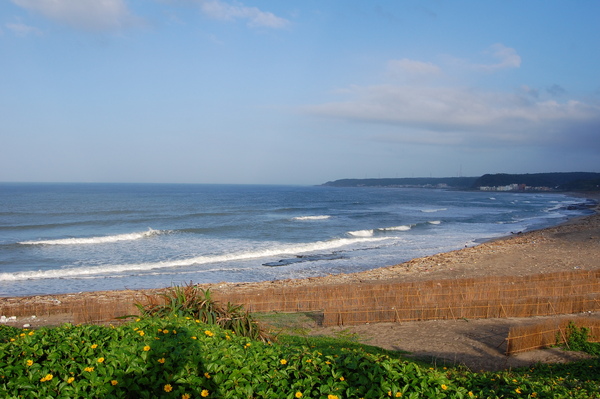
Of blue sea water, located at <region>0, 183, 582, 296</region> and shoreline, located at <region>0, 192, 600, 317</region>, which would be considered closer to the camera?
shoreline, located at <region>0, 192, 600, 317</region>

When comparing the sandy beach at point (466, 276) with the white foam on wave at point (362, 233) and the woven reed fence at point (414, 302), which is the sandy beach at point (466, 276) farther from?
the white foam on wave at point (362, 233)

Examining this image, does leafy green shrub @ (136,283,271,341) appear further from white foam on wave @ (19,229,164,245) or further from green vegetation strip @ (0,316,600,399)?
white foam on wave @ (19,229,164,245)

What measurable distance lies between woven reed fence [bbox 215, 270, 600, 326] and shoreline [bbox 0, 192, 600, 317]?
4.28 m

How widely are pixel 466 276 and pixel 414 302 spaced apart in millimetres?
8294

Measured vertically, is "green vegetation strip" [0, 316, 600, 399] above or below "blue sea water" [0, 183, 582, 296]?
above

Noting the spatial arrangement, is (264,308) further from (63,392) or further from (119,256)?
(119,256)

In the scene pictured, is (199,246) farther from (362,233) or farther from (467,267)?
(467,267)

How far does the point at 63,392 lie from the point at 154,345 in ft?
2.67

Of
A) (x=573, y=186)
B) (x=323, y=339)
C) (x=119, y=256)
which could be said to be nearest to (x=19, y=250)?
(x=119, y=256)

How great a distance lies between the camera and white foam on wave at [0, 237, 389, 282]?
2097 centimetres

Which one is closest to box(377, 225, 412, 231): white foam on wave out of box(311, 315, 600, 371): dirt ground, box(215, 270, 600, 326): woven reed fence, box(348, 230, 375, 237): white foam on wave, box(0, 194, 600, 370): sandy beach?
box(348, 230, 375, 237): white foam on wave

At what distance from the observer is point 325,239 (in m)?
33.1

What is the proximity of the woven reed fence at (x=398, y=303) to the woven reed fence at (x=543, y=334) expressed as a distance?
7.03 ft

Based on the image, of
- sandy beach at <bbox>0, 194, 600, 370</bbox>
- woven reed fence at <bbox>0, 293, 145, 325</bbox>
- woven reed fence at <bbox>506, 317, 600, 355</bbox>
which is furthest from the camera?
woven reed fence at <bbox>0, 293, 145, 325</bbox>
